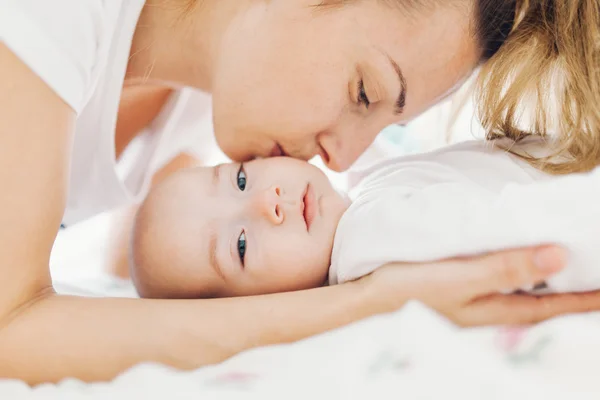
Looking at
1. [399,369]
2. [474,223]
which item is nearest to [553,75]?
[474,223]

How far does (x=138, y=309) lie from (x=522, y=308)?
448 millimetres

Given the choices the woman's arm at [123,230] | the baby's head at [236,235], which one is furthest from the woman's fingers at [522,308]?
the woman's arm at [123,230]

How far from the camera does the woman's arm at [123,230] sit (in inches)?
54.2

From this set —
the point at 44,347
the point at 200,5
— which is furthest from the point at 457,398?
the point at 200,5

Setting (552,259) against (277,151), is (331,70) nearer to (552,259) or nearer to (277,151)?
(277,151)

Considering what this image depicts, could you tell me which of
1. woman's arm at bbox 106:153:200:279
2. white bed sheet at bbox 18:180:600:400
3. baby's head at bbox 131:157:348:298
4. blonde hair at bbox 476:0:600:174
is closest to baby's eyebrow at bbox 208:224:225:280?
baby's head at bbox 131:157:348:298

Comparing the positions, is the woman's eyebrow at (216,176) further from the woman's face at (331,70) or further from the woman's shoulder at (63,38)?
the woman's shoulder at (63,38)

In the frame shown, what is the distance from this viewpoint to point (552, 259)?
67 cm

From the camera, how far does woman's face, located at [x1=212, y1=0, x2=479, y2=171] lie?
100 cm

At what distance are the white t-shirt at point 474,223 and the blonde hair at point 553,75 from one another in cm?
16

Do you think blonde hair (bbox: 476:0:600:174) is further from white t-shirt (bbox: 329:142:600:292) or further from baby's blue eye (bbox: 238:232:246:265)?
baby's blue eye (bbox: 238:232:246:265)

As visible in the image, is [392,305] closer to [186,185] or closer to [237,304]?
[237,304]

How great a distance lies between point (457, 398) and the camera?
533 millimetres

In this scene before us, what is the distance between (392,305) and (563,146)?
0.51 metres
